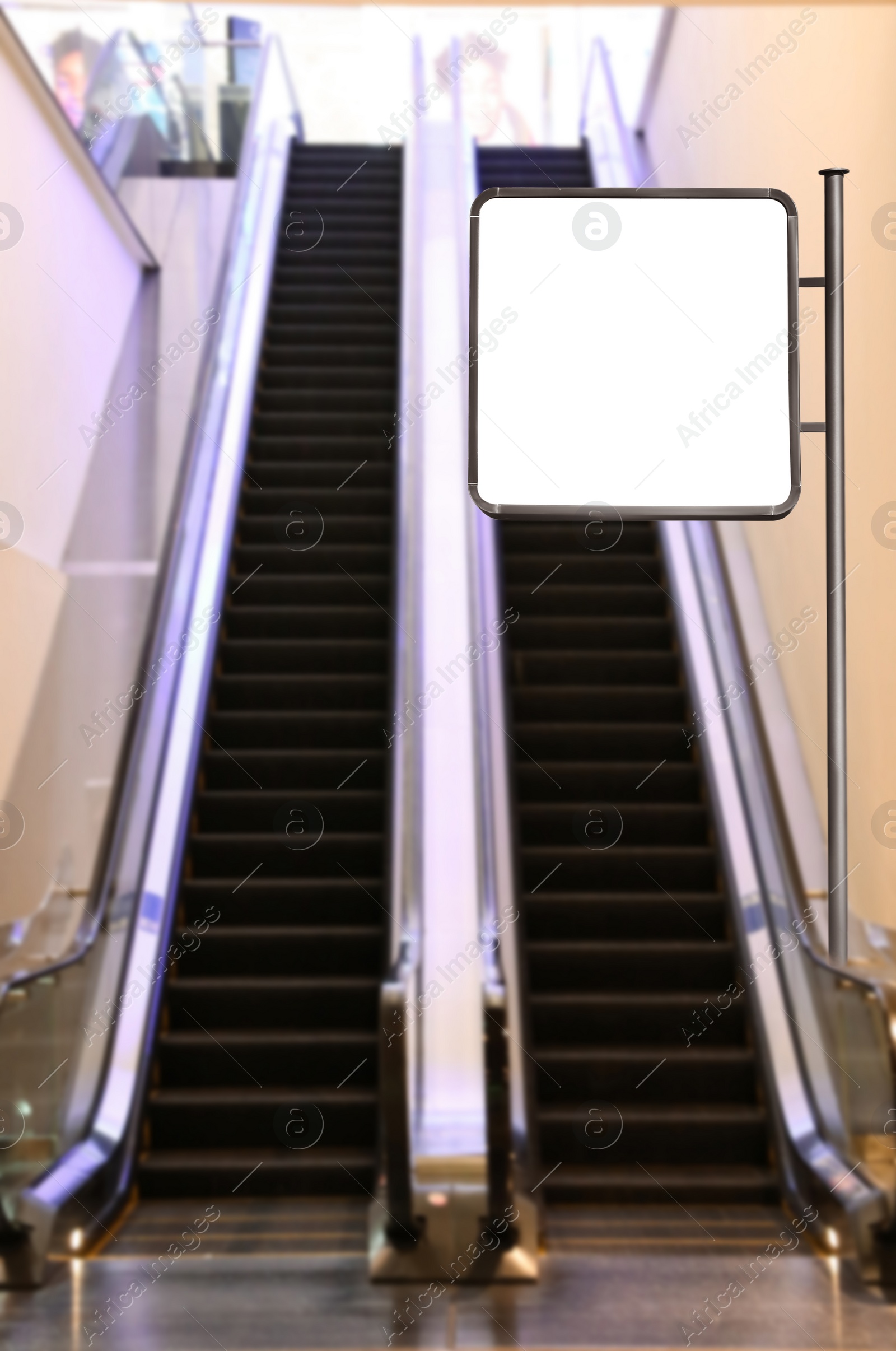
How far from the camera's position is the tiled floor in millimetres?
Result: 3365

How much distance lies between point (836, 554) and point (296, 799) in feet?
13.9

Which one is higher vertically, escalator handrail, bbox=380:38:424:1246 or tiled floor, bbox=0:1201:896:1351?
escalator handrail, bbox=380:38:424:1246

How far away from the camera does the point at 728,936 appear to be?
5164mm

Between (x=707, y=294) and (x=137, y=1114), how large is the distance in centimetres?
368

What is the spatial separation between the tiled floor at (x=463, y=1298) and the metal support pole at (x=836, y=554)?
83.6 inches

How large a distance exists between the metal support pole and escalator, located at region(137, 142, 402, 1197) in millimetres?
3101

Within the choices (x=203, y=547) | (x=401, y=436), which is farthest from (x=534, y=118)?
(x=203, y=547)

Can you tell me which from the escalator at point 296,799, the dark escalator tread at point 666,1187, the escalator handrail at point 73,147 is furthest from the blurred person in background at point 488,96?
the dark escalator tread at point 666,1187

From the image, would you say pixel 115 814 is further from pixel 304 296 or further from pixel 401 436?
pixel 304 296

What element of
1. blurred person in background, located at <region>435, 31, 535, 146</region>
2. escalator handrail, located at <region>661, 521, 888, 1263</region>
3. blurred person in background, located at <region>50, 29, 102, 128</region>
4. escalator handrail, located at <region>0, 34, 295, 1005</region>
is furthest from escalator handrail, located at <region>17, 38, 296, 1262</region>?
blurred person in background, located at <region>435, 31, 535, 146</region>

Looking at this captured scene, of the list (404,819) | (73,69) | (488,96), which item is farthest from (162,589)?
(488,96)

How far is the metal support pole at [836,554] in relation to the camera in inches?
70.3

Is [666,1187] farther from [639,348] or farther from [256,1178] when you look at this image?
[639,348]

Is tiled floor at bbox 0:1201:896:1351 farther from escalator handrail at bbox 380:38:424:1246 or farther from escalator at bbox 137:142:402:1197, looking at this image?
escalator at bbox 137:142:402:1197
